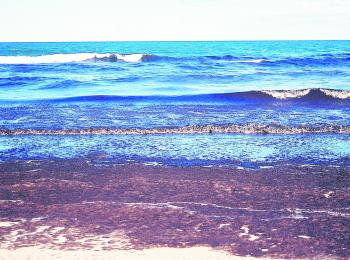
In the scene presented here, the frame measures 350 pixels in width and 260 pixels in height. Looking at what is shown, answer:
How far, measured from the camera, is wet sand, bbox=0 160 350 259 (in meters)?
4.30

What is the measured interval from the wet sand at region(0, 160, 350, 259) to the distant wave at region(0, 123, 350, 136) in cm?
282

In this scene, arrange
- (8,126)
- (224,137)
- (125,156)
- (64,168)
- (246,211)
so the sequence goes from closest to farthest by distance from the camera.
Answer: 1. (246,211)
2. (64,168)
3. (125,156)
4. (224,137)
5. (8,126)

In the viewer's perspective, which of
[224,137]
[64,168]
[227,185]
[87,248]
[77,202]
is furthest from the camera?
[224,137]

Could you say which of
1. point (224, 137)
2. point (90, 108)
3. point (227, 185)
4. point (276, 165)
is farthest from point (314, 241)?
point (90, 108)

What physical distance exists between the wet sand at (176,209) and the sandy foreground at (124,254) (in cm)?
4

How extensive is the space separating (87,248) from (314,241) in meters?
2.27

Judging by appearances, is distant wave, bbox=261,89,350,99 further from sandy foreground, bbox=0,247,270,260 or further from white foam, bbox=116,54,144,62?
white foam, bbox=116,54,144,62

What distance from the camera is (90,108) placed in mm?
14242

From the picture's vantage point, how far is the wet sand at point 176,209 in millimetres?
4301

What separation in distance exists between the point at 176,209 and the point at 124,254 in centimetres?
130

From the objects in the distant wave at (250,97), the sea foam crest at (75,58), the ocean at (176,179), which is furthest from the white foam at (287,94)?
the sea foam crest at (75,58)

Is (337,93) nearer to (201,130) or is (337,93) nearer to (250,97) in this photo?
(250,97)

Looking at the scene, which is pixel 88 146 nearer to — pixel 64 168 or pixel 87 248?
pixel 64 168

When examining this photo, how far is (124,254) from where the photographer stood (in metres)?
4.09
